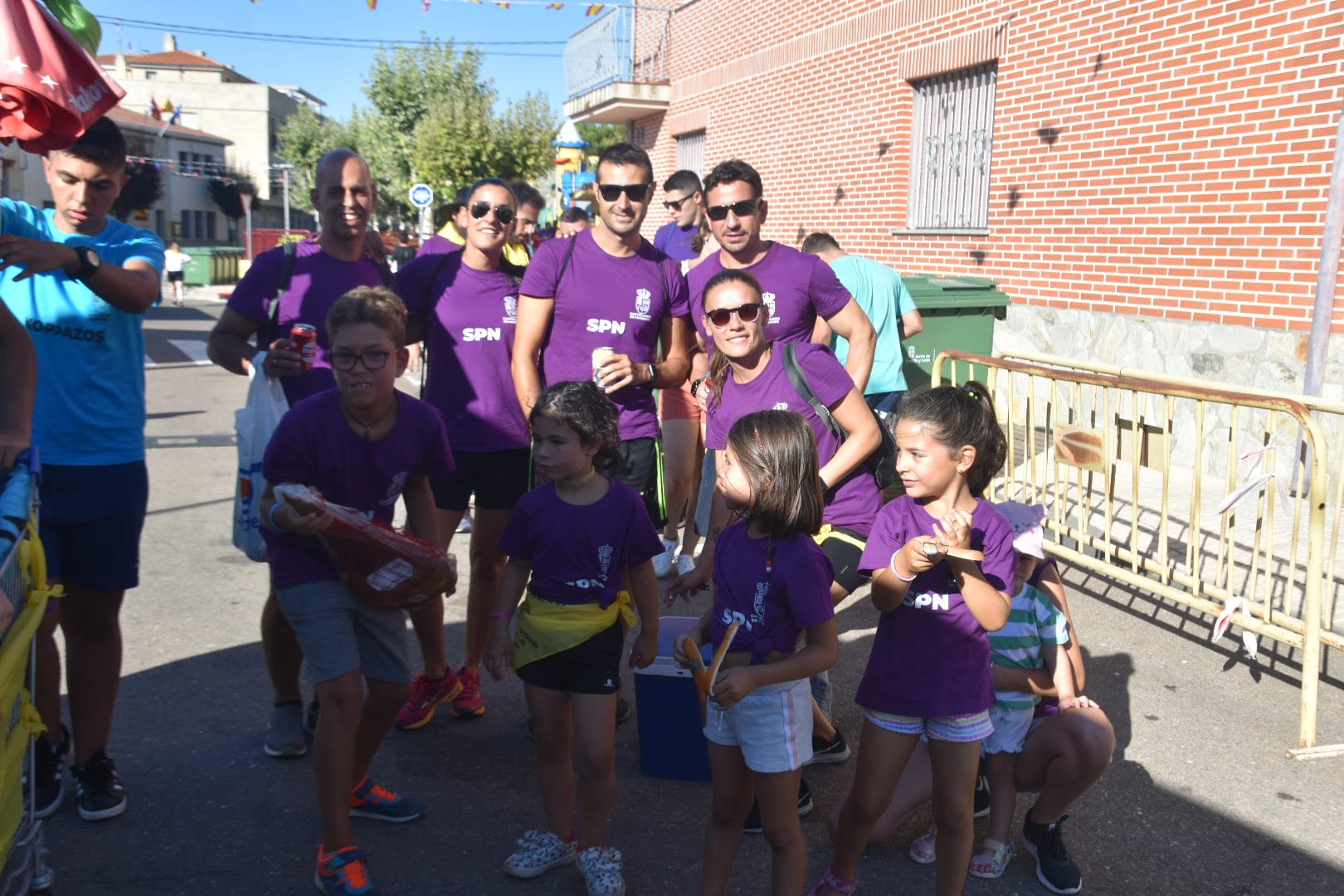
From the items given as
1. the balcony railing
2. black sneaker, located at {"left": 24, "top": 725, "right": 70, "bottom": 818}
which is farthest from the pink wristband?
the balcony railing

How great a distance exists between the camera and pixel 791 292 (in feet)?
13.6

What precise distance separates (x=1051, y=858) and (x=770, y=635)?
1.20 m

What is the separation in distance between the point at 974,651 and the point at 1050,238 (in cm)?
763

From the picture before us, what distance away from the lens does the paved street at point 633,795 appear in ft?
10.5

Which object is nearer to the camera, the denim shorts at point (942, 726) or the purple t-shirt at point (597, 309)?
the denim shorts at point (942, 726)

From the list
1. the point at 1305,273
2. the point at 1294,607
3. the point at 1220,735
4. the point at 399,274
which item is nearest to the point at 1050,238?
the point at 1305,273

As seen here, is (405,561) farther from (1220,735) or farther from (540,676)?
(1220,735)

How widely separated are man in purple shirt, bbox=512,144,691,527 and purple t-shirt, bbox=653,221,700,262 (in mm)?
3590

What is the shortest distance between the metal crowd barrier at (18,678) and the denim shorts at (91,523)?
0.70 m

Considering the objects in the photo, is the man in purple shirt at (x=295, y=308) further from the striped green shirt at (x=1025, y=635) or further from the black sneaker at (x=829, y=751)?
the striped green shirt at (x=1025, y=635)

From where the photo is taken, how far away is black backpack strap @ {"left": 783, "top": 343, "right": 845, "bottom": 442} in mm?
3498

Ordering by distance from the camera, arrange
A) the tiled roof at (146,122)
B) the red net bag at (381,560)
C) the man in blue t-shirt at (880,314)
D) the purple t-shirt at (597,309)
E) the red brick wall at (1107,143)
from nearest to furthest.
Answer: the red net bag at (381,560), the purple t-shirt at (597,309), the man in blue t-shirt at (880,314), the red brick wall at (1107,143), the tiled roof at (146,122)

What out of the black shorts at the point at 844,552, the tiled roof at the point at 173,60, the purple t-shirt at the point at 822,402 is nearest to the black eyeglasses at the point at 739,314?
the purple t-shirt at the point at 822,402

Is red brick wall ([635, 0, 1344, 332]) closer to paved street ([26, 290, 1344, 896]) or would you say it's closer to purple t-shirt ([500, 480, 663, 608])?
paved street ([26, 290, 1344, 896])
